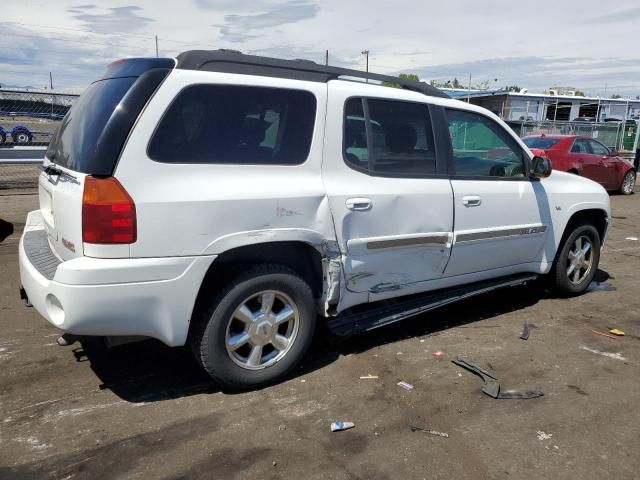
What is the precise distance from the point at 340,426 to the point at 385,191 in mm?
1571

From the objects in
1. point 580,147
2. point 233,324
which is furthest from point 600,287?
point 580,147

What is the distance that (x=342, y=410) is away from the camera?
3.29 m

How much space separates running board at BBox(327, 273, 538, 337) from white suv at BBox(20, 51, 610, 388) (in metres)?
→ 0.02

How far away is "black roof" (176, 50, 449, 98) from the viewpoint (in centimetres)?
314

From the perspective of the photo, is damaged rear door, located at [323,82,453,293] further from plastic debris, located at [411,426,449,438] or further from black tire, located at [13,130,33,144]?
black tire, located at [13,130,33,144]

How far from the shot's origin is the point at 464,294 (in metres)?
4.51

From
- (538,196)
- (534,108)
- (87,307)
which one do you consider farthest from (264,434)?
(534,108)

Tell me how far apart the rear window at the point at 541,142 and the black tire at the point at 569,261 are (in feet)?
27.9

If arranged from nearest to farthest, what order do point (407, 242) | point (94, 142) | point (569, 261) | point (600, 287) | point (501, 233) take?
1. point (94, 142)
2. point (407, 242)
3. point (501, 233)
4. point (569, 261)
5. point (600, 287)

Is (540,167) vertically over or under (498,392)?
over

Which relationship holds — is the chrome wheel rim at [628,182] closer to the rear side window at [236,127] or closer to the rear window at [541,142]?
the rear window at [541,142]

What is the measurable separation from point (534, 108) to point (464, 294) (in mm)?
32839

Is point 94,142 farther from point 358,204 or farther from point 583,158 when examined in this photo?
point 583,158

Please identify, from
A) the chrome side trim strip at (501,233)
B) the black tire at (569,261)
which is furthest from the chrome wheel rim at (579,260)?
the chrome side trim strip at (501,233)
